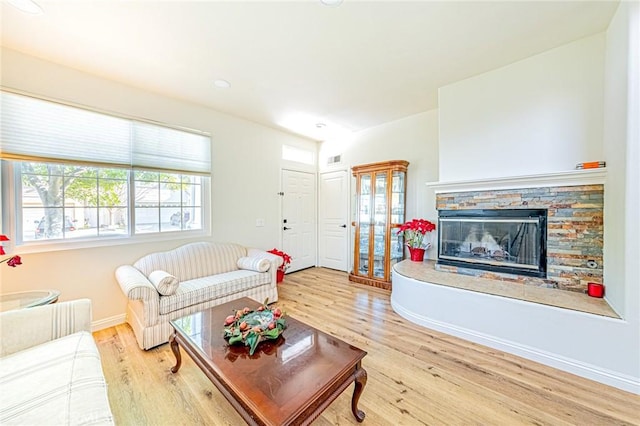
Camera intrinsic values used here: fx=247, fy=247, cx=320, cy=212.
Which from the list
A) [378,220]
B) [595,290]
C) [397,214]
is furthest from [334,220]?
[595,290]

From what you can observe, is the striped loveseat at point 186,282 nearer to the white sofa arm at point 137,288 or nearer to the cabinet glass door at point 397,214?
the white sofa arm at point 137,288

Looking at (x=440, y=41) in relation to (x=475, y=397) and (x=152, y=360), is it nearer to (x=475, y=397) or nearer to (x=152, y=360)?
(x=475, y=397)

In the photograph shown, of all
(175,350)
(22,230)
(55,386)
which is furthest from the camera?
(22,230)

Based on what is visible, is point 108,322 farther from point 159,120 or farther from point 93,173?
point 159,120

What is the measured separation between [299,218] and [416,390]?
345 centimetres

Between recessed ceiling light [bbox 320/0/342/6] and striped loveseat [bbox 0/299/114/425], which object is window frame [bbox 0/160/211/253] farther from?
recessed ceiling light [bbox 320/0/342/6]

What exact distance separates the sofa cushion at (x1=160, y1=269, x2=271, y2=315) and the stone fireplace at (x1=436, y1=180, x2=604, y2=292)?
7.52ft

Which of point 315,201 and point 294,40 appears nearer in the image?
point 294,40

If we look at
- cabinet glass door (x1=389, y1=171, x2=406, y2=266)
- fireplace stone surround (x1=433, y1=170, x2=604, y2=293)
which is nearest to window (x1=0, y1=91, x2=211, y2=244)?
cabinet glass door (x1=389, y1=171, x2=406, y2=266)

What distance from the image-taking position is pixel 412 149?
3.87m

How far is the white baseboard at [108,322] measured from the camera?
2570 millimetres

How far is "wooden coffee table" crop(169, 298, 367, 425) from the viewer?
109 centimetres

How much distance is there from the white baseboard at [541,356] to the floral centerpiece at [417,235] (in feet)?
3.32

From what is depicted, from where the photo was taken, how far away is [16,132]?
219 centimetres
